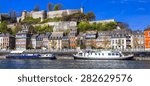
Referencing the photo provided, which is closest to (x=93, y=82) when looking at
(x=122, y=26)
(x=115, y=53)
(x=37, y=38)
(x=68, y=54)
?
(x=115, y=53)

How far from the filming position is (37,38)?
5484 cm

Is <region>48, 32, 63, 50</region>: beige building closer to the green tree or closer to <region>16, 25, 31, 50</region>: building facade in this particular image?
<region>16, 25, 31, 50</region>: building facade

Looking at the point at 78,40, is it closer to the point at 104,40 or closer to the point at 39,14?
the point at 104,40

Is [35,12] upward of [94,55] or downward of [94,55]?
upward

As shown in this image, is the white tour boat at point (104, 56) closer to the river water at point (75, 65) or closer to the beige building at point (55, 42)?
the river water at point (75, 65)

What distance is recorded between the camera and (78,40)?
51.1 m

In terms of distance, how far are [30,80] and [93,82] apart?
2.58 ft

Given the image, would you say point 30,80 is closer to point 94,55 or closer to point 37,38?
point 94,55

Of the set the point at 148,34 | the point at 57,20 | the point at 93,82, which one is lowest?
the point at 93,82

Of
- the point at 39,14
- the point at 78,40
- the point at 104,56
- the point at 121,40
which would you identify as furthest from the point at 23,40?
the point at 104,56

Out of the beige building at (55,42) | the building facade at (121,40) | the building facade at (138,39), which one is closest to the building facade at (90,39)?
the building facade at (121,40)

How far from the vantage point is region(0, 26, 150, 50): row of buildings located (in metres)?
48.0

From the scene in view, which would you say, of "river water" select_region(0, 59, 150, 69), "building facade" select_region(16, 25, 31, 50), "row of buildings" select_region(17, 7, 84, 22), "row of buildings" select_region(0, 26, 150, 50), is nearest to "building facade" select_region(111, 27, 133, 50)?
"row of buildings" select_region(0, 26, 150, 50)

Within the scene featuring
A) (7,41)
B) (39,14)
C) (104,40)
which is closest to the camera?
(104,40)
